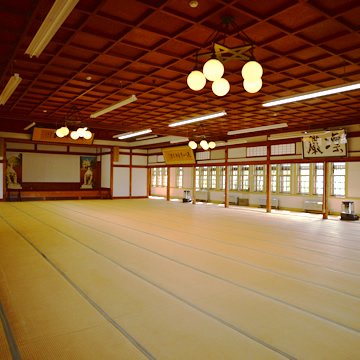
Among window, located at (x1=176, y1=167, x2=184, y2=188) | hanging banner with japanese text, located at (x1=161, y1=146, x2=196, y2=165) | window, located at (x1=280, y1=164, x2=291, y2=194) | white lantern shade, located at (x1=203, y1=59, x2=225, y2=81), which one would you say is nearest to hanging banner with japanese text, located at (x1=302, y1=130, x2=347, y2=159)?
window, located at (x1=280, y1=164, x2=291, y2=194)

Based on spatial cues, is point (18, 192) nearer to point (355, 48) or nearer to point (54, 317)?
point (54, 317)

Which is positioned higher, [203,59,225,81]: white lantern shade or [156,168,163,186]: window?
[203,59,225,81]: white lantern shade

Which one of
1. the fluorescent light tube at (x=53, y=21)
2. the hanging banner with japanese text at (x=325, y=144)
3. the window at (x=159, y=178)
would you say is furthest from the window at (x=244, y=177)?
the fluorescent light tube at (x=53, y=21)

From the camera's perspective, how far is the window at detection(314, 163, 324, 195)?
13383 mm

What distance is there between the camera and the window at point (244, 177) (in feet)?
54.7

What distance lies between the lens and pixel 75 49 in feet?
17.3

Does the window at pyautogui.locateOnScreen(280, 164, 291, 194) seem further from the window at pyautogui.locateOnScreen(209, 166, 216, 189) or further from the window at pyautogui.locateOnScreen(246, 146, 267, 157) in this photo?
the window at pyautogui.locateOnScreen(209, 166, 216, 189)

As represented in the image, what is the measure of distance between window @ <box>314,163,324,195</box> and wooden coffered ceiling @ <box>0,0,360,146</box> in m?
3.77

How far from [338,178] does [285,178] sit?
263 centimetres

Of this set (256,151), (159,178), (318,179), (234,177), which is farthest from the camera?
(159,178)

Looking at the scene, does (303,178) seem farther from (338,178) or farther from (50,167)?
(50,167)

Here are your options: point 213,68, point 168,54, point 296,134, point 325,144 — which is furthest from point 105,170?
point 213,68

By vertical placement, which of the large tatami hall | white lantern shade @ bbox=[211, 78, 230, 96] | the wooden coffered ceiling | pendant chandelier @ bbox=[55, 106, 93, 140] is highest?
the wooden coffered ceiling

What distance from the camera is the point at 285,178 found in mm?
14781
